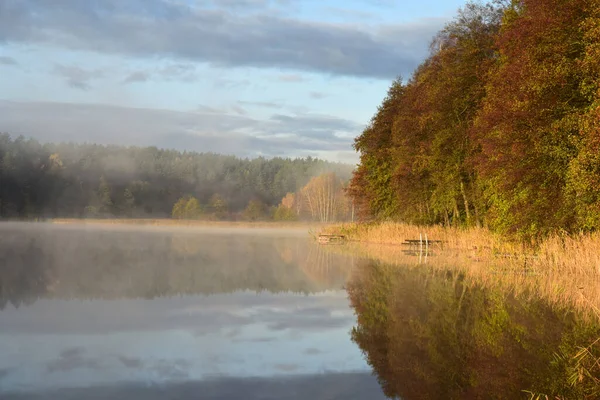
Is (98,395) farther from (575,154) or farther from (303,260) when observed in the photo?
(303,260)

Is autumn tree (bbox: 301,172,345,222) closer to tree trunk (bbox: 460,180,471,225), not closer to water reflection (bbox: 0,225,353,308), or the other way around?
tree trunk (bbox: 460,180,471,225)

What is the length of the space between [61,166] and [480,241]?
143803 millimetres

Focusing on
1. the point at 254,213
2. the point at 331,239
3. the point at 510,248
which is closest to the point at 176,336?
the point at 510,248

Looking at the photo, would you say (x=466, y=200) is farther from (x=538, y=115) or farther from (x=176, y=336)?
(x=176, y=336)

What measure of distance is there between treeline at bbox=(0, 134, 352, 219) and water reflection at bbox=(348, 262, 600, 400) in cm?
13303

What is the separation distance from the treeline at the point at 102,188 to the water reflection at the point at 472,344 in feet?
436

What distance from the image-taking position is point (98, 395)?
8.59 metres

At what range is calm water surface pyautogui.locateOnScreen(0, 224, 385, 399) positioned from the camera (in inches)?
362

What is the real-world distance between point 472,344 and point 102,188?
159448 mm

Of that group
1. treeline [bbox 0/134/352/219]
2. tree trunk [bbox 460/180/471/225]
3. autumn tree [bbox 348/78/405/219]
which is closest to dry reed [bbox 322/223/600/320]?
tree trunk [bbox 460/180/471/225]

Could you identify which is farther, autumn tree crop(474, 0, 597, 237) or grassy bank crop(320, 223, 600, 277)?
autumn tree crop(474, 0, 597, 237)

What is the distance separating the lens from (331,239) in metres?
60.2

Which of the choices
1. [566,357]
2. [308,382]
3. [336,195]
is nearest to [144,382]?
[308,382]

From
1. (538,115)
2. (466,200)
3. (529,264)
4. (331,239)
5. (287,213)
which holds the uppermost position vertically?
(538,115)
